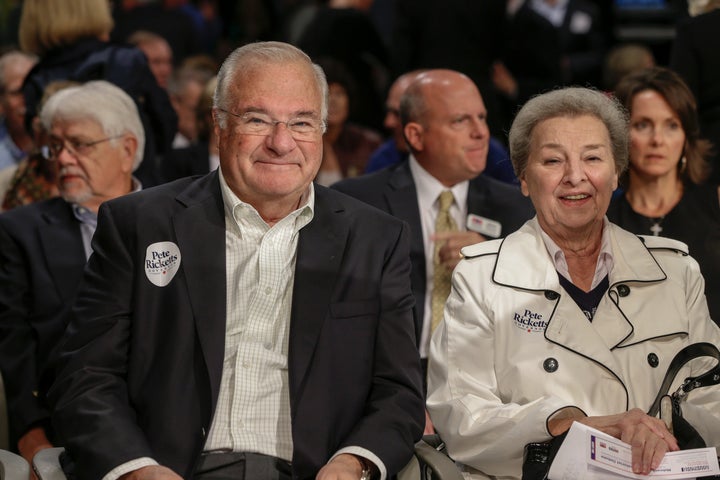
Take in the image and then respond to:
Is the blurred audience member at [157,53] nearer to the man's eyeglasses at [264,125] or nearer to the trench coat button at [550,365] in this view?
the man's eyeglasses at [264,125]

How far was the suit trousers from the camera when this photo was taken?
9.93 ft

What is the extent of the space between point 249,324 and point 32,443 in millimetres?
1204

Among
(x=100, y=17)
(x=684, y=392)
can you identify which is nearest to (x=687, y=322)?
(x=684, y=392)

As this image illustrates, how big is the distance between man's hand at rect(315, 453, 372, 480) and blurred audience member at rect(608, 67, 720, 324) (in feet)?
5.65

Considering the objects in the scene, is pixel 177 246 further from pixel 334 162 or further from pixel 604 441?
pixel 334 162

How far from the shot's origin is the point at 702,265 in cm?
400

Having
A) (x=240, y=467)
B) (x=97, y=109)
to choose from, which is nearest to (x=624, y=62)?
(x=97, y=109)

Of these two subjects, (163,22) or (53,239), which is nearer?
(53,239)

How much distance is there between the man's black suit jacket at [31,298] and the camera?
3928 millimetres

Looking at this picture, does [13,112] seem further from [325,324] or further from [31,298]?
[325,324]

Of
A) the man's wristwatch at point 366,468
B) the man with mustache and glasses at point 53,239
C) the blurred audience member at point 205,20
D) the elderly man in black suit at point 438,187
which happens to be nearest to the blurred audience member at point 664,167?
the elderly man in black suit at point 438,187

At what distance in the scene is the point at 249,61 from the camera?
322 centimetres

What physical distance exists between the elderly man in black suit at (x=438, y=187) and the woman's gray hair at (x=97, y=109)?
0.91 m

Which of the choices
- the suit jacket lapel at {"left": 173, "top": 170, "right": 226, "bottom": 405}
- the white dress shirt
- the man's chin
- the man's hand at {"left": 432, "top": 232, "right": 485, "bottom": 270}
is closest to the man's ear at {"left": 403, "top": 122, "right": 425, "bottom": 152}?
the white dress shirt
